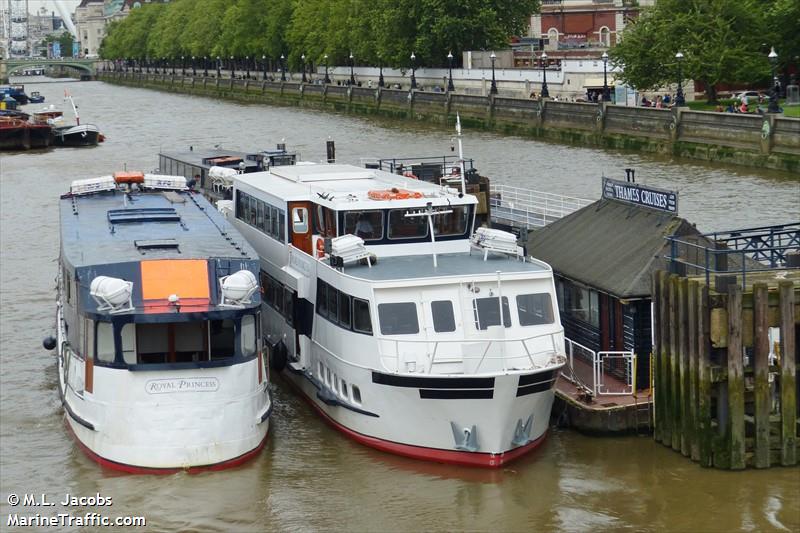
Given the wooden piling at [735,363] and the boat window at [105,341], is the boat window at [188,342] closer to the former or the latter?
the boat window at [105,341]

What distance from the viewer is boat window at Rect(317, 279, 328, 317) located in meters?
23.2

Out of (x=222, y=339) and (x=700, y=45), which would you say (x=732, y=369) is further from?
(x=700, y=45)

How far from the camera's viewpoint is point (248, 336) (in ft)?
70.9

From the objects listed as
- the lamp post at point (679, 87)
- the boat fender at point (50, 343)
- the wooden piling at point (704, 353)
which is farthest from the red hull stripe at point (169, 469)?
the lamp post at point (679, 87)

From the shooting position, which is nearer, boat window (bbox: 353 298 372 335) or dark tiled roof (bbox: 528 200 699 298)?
boat window (bbox: 353 298 372 335)

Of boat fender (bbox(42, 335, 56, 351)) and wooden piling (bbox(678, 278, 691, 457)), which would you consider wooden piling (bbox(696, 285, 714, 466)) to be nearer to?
wooden piling (bbox(678, 278, 691, 457))

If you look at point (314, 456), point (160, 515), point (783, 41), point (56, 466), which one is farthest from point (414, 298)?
point (783, 41)

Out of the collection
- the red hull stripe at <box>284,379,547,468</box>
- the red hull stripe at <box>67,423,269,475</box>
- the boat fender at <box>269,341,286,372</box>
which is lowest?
the red hull stripe at <box>67,423,269,475</box>

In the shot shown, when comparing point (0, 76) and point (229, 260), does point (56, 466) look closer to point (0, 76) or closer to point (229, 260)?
point (229, 260)

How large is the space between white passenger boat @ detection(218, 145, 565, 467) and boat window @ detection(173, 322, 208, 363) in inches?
86.1

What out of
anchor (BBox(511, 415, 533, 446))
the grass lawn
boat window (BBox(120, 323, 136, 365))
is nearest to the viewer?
anchor (BBox(511, 415, 533, 446))

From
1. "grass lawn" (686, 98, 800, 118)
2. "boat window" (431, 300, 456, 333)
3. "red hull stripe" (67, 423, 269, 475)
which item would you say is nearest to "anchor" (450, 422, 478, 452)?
"boat window" (431, 300, 456, 333)

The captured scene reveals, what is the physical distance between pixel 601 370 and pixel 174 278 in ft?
22.9

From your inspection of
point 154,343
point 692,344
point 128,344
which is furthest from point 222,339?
point 692,344
